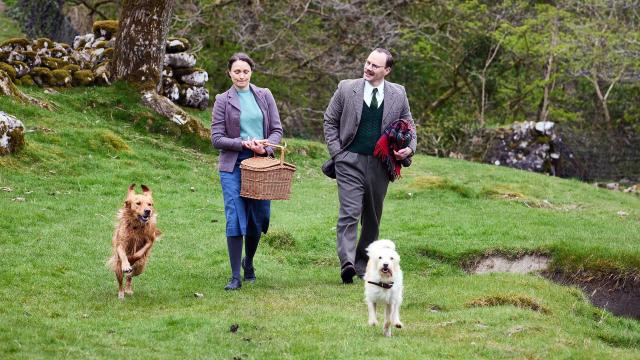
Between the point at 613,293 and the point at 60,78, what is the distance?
13.4 metres

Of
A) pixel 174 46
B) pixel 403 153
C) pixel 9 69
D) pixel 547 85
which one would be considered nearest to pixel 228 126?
pixel 403 153

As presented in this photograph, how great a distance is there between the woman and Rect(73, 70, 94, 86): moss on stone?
11.3m

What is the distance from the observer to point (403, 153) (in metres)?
10.5

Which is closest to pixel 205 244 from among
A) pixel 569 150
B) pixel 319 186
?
pixel 319 186

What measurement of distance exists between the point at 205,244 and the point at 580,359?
6.56 m

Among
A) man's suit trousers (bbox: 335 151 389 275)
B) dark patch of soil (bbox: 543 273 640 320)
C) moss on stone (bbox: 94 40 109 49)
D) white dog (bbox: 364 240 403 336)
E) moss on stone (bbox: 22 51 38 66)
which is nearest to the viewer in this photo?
white dog (bbox: 364 240 403 336)

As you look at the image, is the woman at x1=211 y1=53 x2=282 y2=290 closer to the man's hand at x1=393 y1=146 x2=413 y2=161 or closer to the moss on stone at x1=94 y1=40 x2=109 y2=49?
the man's hand at x1=393 y1=146 x2=413 y2=161

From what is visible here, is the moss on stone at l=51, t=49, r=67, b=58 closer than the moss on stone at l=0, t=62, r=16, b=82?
No

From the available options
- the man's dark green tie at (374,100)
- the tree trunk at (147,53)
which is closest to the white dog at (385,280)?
the man's dark green tie at (374,100)

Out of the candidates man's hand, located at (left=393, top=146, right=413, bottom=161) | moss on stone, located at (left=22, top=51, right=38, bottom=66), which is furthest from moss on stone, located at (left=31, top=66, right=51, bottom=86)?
man's hand, located at (left=393, top=146, right=413, bottom=161)

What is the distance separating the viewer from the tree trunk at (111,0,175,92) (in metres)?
20.1

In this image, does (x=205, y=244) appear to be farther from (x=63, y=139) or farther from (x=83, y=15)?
(x=83, y=15)

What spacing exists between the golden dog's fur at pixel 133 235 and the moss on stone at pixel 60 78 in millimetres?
11819

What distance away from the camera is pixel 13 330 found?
314 inches
